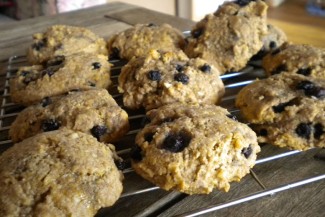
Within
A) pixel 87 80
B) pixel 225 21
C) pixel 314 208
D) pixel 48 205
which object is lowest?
pixel 314 208

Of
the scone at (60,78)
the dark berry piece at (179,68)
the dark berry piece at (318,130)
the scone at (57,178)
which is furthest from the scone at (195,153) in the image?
the scone at (60,78)

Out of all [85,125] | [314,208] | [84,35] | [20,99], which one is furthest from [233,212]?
[84,35]

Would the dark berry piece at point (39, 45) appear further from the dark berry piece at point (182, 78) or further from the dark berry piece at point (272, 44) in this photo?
the dark berry piece at point (272, 44)

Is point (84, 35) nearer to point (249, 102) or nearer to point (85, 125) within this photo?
point (85, 125)

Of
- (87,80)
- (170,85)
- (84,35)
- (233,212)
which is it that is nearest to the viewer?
(233,212)

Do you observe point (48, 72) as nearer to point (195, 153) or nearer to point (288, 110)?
point (195, 153)

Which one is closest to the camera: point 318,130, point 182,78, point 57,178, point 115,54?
point 57,178

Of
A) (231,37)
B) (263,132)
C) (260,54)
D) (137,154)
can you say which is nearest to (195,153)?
(137,154)
